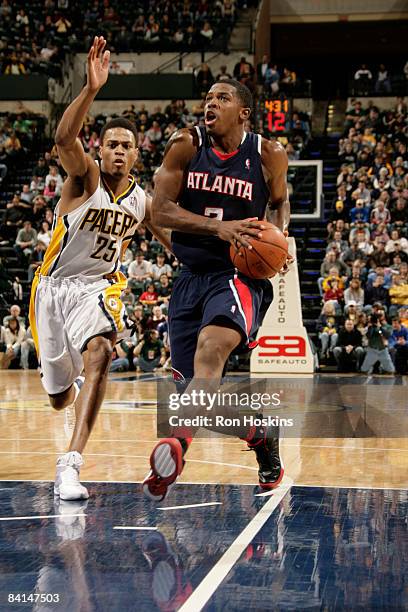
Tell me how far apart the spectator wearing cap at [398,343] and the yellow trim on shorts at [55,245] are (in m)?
10.2

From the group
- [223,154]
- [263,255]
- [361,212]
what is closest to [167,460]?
[263,255]

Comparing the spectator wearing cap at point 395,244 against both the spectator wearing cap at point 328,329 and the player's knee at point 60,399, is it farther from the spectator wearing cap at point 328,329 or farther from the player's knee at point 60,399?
the player's knee at point 60,399

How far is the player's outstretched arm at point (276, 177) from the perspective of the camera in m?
5.06

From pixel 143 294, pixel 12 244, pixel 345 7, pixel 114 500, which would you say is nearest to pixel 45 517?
pixel 114 500

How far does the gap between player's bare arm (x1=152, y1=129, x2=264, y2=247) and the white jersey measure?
2.25 ft

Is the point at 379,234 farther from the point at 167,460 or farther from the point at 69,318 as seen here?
the point at 167,460

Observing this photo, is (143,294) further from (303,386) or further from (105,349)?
(105,349)

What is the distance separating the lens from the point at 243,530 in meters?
4.27

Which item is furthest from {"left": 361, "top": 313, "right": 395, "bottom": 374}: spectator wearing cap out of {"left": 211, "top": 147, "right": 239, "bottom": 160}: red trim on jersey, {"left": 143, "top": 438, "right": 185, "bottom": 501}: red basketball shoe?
{"left": 143, "top": 438, "right": 185, "bottom": 501}: red basketball shoe

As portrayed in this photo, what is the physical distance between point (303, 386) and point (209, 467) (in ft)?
22.1

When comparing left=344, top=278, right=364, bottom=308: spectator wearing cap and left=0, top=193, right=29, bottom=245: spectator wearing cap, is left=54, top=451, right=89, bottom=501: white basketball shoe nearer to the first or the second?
left=344, top=278, right=364, bottom=308: spectator wearing cap

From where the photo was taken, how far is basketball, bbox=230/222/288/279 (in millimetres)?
4656

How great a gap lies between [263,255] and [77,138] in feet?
4.45

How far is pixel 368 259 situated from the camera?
1639 cm
